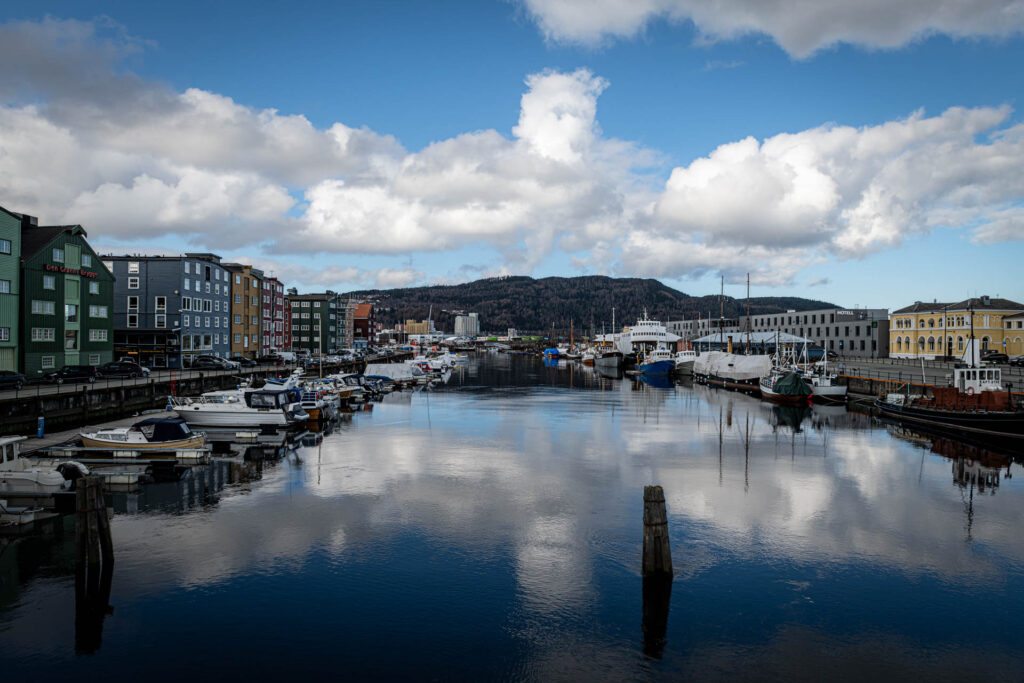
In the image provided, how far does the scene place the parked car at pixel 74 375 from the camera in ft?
187

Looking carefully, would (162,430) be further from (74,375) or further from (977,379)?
(977,379)

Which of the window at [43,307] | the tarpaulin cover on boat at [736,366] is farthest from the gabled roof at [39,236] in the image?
the tarpaulin cover on boat at [736,366]

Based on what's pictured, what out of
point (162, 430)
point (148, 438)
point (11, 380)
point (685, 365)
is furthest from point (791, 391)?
point (11, 380)

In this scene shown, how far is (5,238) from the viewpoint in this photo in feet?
184

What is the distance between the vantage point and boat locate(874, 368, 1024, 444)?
145 ft

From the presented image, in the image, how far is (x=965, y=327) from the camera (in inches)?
4390

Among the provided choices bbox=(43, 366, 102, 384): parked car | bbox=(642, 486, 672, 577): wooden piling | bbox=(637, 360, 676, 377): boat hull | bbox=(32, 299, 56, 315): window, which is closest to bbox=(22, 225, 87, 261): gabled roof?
bbox=(32, 299, 56, 315): window

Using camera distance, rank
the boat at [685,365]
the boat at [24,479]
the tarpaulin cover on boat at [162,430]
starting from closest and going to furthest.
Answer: the boat at [24,479] < the tarpaulin cover on boat at [162,430] < the boat at [685,365]

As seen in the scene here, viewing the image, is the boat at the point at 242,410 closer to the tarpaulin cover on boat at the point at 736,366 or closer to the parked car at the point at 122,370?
the parked car at the point at 122,370

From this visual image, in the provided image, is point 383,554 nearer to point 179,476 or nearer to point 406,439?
point 179,476

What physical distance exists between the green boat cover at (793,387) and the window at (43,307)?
76028 mm

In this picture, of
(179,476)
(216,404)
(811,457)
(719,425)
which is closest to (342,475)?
(179,476)

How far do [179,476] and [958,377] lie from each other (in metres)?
55.6

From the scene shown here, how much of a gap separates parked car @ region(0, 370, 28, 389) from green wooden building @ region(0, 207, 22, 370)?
14.3 feet
